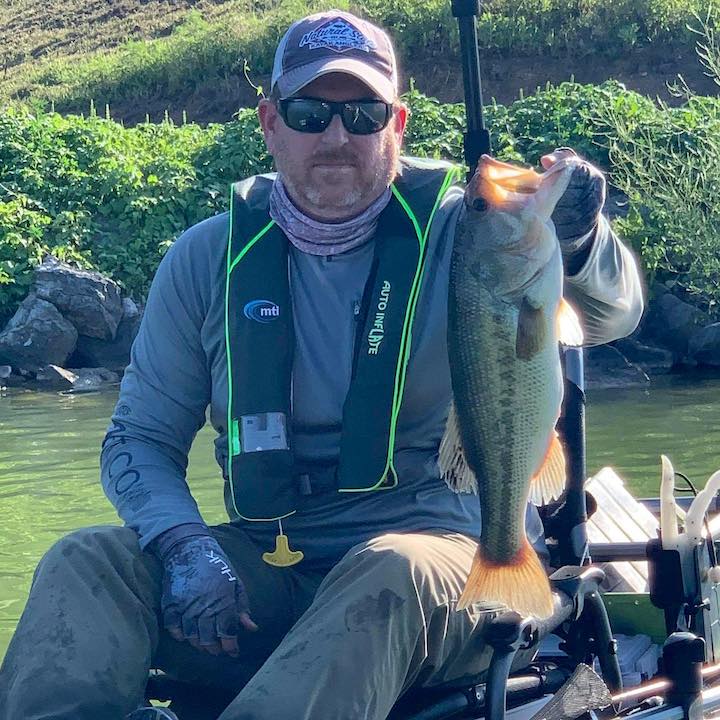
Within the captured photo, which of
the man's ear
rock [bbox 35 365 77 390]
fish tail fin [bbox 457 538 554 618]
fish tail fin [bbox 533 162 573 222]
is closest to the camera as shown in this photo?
fish tail fin [bbox 533 162 573 222]

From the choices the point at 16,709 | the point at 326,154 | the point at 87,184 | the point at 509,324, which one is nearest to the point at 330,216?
the point at 326,154

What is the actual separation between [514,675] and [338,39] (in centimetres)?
162

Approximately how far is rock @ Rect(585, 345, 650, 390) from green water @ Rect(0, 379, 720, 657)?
0.37 meters

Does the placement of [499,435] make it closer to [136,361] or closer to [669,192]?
[136,361]

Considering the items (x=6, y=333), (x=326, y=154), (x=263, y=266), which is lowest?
(x=6, y=333)

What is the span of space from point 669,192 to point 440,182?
43.2 feet

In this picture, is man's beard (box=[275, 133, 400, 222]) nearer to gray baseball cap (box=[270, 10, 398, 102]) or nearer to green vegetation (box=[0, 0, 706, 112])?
gray baseball cap (box=[270, 10, 398, 102])

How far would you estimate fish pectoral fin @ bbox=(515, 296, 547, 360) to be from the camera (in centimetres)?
263

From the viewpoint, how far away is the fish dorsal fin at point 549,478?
285 centimetres

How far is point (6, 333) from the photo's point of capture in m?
15.8

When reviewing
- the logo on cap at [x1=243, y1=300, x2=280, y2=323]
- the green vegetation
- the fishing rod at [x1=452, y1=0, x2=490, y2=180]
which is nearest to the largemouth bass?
the logo on cap at [x1=243, y1=300, x2=280, y2=323]

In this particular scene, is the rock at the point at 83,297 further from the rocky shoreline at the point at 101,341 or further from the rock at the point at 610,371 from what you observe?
the rock at the point at 610,371

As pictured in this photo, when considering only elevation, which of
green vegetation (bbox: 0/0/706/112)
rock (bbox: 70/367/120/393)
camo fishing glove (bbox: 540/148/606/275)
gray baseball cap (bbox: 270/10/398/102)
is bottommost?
rock (bbox: 70/367/120/393)

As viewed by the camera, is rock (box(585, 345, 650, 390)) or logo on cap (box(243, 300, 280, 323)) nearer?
logo on cap (box(243, 300, 280, 323))
